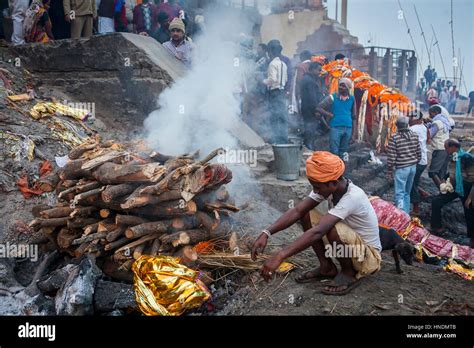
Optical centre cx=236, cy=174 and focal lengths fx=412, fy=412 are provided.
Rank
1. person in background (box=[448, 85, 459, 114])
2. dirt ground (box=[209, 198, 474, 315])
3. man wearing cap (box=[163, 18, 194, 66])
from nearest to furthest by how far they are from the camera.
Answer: dirt ground (box=[209, 198, 474, 315]) < man wearing cap (box=[163, 18, 194, 66]) < person in background (box=[448, 85, 459, 114])

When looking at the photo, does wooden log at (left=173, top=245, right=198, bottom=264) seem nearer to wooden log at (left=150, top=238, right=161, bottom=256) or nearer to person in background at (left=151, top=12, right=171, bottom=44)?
wooden log at (left=150, top=238, right=161, bottom=256)

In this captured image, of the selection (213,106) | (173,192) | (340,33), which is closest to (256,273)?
(173,192)

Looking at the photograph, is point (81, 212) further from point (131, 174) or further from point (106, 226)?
point (131, 174)

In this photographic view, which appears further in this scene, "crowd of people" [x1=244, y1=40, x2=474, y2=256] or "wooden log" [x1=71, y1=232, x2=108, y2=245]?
"crowd of people" [x1=244, y1=40, x2=474, y2=256]

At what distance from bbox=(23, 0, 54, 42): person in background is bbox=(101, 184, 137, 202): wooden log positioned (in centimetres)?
574

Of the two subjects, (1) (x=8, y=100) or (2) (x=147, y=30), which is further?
(2) (x=147, y=30)

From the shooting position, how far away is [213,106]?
7.18 m

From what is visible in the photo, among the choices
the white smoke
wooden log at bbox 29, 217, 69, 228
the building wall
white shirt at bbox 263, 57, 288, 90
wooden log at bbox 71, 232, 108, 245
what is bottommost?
wooden log at bbox 71, 232, 108, 245

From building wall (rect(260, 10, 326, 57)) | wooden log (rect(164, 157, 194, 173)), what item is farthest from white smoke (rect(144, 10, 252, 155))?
building wall (rect(260, 10, 326, 57))

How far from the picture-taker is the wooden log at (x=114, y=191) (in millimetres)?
4430

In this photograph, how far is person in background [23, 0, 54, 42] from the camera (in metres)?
8.27

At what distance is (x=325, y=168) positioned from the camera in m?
3.91

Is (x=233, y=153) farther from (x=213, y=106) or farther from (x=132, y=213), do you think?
(x=132, y=213)
